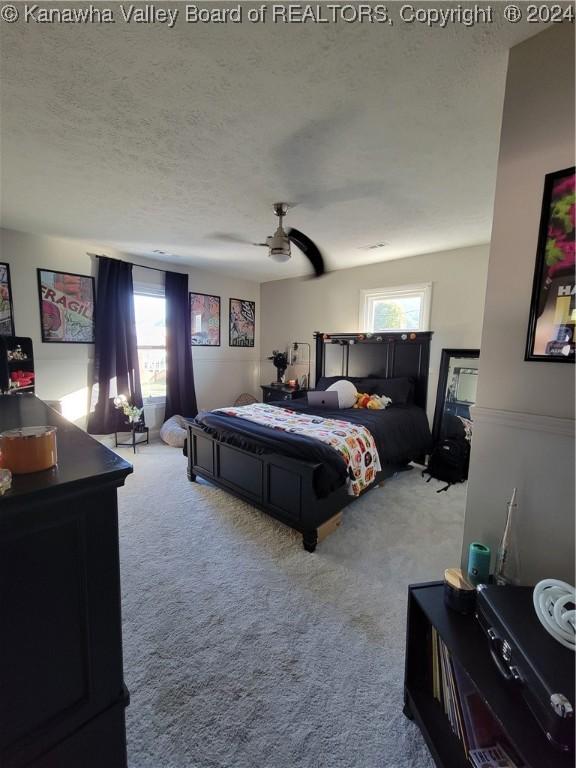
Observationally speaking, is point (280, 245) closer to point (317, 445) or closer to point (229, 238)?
point (229, 238)

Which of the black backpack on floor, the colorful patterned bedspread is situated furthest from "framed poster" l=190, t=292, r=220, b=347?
the black backpack on floor

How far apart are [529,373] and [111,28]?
1.99 m

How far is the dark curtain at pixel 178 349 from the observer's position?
184 inches

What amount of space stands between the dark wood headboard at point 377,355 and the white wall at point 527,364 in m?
2.74

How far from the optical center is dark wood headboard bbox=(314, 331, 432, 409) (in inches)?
157

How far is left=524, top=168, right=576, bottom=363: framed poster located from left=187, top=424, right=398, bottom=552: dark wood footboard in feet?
4.80

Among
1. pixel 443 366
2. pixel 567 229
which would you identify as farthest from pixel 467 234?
pixel 567 229

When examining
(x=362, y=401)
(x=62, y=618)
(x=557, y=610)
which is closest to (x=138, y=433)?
(x=362, y=401)

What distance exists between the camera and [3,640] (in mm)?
671

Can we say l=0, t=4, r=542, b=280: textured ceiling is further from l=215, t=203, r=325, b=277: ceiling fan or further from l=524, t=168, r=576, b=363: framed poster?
l=524, t=168, r=576, b=363: framed poster

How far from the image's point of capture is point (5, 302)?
3346 millimetres

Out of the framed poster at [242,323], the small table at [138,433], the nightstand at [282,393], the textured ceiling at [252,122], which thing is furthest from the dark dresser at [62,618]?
the framed poster at [242,323]

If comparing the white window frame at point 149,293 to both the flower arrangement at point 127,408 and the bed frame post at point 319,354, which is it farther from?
the bed frame post at point 319,354

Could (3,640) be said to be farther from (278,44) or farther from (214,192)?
(214,192)
